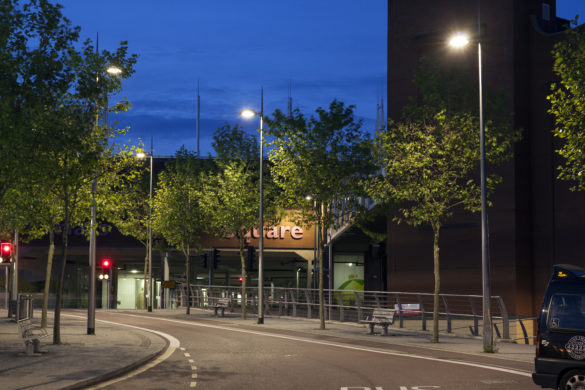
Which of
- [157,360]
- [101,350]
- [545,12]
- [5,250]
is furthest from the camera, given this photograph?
[545,12]

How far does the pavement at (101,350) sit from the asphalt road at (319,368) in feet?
2.10

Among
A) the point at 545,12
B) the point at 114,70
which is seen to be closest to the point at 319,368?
the point at 114,70

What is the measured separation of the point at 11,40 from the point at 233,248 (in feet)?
164

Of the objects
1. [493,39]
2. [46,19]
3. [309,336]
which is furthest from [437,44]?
[46,19]

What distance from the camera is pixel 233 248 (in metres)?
67.5

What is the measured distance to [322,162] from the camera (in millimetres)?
30875

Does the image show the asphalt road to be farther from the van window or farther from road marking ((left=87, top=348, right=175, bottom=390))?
the van window

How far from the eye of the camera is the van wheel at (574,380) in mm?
11359

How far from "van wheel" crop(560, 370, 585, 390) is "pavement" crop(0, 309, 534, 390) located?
7264 mm

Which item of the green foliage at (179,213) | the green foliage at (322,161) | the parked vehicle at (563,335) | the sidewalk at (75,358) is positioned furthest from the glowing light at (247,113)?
the parked vehicle at (563,335)

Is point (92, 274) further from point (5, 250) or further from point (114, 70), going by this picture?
point (114, 70)

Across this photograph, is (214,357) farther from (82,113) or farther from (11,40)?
(11,40)

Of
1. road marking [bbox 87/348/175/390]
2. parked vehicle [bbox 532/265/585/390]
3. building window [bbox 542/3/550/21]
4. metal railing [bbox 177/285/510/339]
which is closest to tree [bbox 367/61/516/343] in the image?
metal railing [bbox 177/285/510/339]

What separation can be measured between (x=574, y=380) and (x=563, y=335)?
664 mm
